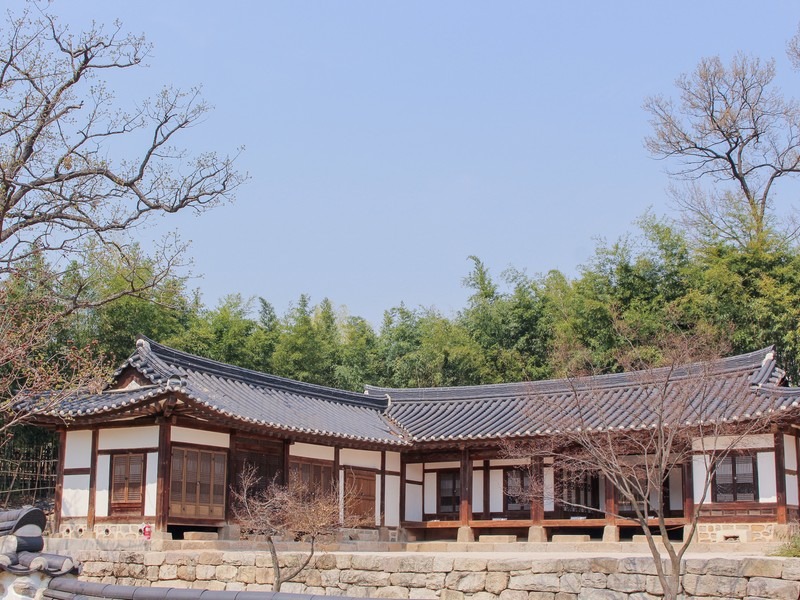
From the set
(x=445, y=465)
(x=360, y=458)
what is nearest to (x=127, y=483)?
(x=360, y=458)

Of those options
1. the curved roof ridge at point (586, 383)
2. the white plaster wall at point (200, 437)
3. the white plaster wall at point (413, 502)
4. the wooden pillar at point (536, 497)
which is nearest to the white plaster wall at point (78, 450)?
the white plaster wall at point (200, 437)

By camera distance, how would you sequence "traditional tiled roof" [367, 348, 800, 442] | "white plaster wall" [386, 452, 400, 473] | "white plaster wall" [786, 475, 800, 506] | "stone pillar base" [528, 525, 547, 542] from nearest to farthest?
"traditional tiled roof" [367, 348, 800, 442] → "white plaster wall" [786, 475, 800, 506] → "stone pillar base" [528, 525, 547, 542] → "white plaster wall" [386, 452, 400, 473]

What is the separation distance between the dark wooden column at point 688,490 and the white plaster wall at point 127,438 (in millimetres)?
12338

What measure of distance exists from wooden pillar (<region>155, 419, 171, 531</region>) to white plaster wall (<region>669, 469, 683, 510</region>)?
42.5ft

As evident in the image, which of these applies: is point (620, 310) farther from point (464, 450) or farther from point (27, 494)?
point (27, 494)

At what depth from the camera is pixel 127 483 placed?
829 inches

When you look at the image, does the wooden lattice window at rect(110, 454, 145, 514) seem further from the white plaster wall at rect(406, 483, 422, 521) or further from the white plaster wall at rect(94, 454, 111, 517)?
the white plaster wall at rect(406, 483, 422, 521)

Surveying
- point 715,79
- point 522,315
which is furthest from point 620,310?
point 715,79

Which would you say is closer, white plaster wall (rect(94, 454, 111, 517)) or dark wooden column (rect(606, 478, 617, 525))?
white plaster wall (rect(94, 454, 111, 517))

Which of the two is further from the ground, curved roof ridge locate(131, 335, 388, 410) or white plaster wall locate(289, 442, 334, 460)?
curved roof ridge locate(131, 335, 388, 410)

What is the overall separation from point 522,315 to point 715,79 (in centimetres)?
1193

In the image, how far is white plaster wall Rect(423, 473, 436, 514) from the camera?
27.4 metres

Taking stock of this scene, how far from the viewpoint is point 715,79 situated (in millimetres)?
36969

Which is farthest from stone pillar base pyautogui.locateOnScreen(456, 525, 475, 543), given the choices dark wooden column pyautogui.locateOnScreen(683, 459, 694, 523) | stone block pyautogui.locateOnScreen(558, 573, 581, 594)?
stone block pyautogui.locateOnScreen(558, 573, 581, 594)
